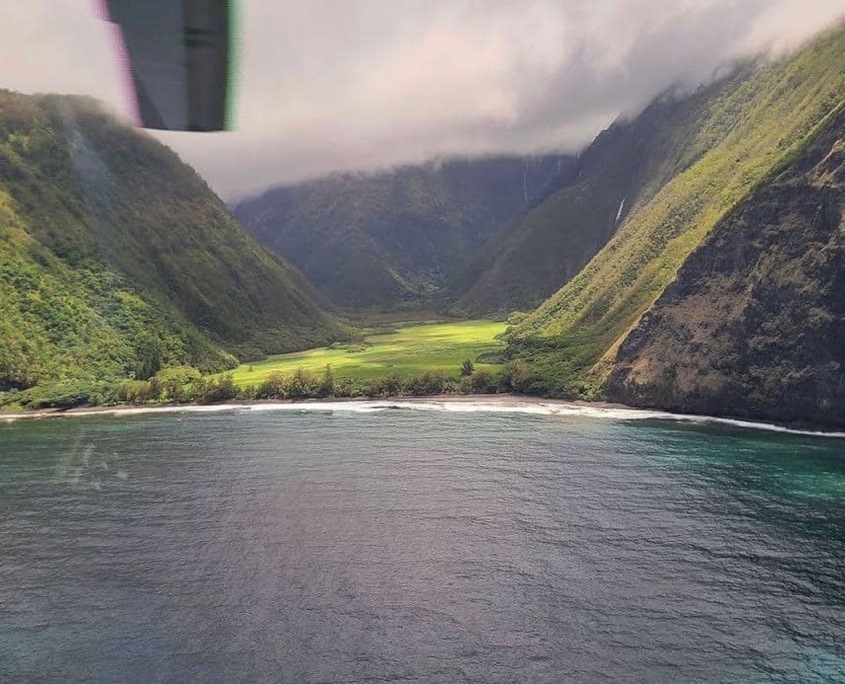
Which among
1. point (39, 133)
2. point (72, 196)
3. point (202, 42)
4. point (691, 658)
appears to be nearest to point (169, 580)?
point (691, 658)

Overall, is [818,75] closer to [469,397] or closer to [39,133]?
[469,397]

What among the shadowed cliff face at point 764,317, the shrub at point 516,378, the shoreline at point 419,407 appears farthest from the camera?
the shrub at point 516,378

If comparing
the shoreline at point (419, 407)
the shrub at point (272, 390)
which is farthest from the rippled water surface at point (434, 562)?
the shrub at point (272, 390)

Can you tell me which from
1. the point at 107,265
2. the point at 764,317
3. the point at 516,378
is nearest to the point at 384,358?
the point at 516,378

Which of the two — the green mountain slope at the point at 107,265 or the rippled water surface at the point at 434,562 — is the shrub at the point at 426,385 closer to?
the rippled water surface at the point at 434,562

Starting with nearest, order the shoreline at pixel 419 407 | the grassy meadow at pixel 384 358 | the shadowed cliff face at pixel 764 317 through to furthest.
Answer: the shadowed cliff face at pixel 764 317 < the shoreline at pixel 419 407 < the grassy meadow at pixel 384 358

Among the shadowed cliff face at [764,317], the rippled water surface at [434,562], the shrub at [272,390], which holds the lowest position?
the rippled water surface at [434,562]
